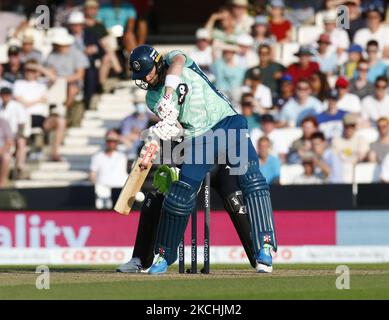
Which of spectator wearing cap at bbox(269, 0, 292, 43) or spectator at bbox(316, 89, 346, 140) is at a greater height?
spectator wearing cap at bbox(269, 0, 292, 43)

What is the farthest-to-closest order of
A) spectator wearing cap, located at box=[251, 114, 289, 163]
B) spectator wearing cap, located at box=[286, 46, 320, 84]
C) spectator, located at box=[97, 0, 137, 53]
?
spectator, located at box=[97, 0, 137, 53], spectator wearing cap, located at box=[286, 46, 320, 84], spectator wearing cap, located at box=[251, 114, 289, 163]

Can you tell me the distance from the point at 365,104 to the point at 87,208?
4.34 m

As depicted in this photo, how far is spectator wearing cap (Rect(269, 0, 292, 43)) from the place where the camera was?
2047 cm

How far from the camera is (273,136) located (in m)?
18.3

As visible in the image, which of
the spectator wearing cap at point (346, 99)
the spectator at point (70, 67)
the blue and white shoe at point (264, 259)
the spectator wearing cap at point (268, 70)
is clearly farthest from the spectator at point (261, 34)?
the blue and white shoe at point (264, 259)

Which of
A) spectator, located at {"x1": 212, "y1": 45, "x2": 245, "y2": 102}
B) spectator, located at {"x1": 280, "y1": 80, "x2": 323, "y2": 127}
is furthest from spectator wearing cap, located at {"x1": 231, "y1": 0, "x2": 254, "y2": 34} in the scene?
spectator, located at {"x1": 280, "y1": 80, "x2": 323, "y2": 127}

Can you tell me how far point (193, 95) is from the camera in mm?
10875

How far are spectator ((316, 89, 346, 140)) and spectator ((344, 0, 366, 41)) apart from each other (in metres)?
1.99

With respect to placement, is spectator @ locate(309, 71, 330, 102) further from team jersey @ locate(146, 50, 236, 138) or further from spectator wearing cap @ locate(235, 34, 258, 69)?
team jersey @ locate(146, 50, 236, 138)

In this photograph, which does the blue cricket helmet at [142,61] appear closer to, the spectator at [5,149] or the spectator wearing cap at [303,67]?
the spectator at [5,149]

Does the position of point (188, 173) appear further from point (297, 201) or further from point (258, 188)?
point (297, 201)

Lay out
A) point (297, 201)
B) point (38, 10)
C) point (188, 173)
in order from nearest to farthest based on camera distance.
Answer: point (188, 173) → point (297, 201) → point (38, 10)

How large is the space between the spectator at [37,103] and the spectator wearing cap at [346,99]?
13.7 feet

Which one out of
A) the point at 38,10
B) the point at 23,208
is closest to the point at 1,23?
the point at 38,10
